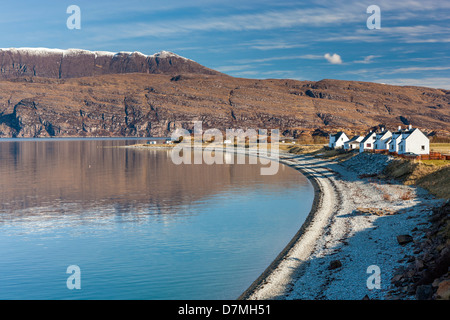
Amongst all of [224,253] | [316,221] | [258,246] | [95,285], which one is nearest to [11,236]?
[95,285]

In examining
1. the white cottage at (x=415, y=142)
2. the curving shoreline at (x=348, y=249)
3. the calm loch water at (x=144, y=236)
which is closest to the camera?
the curving shoreline at (x=348, y=249)

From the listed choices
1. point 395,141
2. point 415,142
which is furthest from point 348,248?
point 395,141

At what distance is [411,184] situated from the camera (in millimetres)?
48500

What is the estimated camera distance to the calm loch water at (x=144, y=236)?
2245cm

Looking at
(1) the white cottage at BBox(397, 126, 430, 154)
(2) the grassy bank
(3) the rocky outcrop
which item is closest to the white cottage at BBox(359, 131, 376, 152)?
(1) the white cottage at BBox(397, 126, 430, 154)

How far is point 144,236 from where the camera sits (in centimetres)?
3247

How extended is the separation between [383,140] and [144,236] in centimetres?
7233

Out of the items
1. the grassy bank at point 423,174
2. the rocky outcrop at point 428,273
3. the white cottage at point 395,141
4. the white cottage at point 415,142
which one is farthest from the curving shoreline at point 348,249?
the white cottage at point 395,141

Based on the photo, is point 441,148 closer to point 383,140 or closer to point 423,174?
point 383,140

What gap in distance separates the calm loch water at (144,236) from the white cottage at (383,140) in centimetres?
3391

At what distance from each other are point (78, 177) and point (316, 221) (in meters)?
54.4

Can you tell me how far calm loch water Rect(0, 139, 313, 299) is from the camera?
2245cm

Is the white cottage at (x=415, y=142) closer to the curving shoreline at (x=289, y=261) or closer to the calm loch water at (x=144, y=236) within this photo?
the calm loch water at (x=144, y=236)

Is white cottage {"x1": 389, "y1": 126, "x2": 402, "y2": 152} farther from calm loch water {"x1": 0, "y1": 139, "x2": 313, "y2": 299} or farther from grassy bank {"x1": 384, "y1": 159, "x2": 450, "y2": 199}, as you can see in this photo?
calm loch water {"x1": 0, "y1": 139, "x2": 313, "y2": 299}
